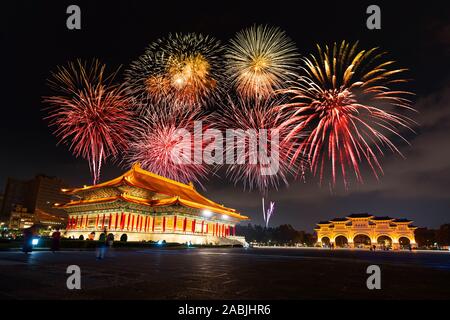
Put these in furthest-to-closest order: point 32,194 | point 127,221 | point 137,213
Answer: point 32,194
point 137,213
point 127,221

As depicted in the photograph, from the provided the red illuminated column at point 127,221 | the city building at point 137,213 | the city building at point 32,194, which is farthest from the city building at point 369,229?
the city building at point 32,194

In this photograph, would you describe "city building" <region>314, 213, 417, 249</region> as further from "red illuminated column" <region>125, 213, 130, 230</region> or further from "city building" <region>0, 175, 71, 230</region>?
"city building" <region>0, 175, 71, 230</region>

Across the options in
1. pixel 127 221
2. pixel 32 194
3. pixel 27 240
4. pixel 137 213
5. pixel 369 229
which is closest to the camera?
pixel 27 240

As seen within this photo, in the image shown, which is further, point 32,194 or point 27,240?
point 32,194

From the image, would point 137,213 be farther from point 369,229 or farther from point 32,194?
point 32,194

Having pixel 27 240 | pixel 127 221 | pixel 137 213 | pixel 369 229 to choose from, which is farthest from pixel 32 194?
pixel 27 240

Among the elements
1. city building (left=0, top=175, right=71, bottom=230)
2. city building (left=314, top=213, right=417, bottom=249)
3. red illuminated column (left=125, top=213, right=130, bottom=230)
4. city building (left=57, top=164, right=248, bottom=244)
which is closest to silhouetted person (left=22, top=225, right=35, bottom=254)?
city building (left=57, top=164, right=248, bottom=244)

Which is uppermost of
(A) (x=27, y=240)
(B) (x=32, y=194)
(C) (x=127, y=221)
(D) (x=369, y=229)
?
(B) (x=32, y=194)

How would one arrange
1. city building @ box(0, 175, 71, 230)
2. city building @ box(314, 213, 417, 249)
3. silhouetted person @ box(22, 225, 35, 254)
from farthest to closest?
1. city building @ box(0, 175, 71, 230)
2. city building @ box(314, 213, 417, 249)
3. silhouetted person @ box(22, 225, 35, 254)
